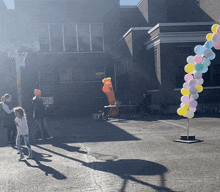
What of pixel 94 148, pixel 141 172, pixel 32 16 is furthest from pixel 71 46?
pixel 141 172

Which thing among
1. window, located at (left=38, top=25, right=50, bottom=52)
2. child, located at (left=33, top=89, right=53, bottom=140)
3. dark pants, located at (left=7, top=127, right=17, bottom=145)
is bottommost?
dark pants, located at (left=7, top=127, right=17, bottom=145)

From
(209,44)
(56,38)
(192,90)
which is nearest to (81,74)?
(56,38)

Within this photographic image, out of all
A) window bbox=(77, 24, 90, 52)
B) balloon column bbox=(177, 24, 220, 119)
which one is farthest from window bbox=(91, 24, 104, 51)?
balloon column bbox=(177, 24, 220, 119)

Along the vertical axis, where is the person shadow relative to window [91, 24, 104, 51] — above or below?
below

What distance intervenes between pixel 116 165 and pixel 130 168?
42 centimetres

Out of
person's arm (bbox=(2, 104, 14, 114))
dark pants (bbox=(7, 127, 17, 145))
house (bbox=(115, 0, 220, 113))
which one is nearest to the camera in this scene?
person's arm (bbox=(2, 104, 14, 114))

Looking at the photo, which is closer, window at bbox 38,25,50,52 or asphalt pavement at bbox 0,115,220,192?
asphalt pavement at bbox 0,115,220,192

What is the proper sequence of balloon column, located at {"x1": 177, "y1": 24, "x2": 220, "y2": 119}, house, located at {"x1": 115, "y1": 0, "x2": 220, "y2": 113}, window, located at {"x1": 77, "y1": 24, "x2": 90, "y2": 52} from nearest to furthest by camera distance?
1. balloon column, located at {"x1": 177, "y1": 24, "x2": 220, "y2": 119}
2. house, located at {"x1": 115, "y1": 0, "x2": 220, "y2": 113}
3. window, located at {"x1": 77, "y1": 24, "x2": 90, "y2": 52}

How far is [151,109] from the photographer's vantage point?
18.5 m

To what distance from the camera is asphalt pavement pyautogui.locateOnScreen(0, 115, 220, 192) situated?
5102 mm

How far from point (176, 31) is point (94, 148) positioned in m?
12.0

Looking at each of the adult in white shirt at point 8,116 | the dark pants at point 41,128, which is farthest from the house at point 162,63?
the adult in white shirt at point 8,116

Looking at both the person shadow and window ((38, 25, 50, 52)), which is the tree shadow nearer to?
the person shadow

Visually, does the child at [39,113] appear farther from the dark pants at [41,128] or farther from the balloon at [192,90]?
the balloon at [192,90]
